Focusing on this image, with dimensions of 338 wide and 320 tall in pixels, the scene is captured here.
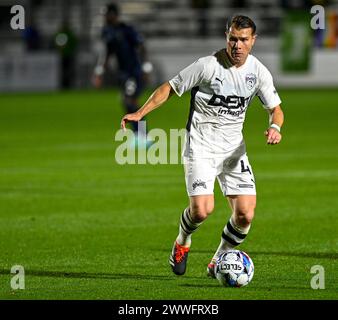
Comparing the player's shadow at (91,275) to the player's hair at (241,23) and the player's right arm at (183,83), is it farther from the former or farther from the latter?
the player's hair at (241,23)

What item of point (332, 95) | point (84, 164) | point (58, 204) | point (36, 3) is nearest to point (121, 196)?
point (58, 204)

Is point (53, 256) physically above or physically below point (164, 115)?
above

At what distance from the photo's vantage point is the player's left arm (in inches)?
386

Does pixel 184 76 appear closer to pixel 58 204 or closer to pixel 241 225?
pixel 241 225

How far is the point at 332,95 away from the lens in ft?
128

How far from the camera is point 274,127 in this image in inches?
393

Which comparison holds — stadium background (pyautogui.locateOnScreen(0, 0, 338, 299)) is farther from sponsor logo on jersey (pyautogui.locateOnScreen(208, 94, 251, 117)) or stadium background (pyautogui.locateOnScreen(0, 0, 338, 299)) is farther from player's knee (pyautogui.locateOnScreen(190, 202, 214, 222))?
sponsor logo on jersey (pyautogui.locateOnScreen(208, 94, 251, 117))

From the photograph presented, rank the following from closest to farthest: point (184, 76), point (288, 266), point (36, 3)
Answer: point (184, 76) → point (288, 266) → point (36, 3)

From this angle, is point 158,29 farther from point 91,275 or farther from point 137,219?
point 91,275

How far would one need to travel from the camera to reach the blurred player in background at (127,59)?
23.5 metres

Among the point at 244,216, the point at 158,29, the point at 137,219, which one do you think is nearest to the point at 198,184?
the point at 244,216

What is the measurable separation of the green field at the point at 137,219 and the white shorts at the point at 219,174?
78cm

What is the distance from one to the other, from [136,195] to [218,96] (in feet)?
21.4

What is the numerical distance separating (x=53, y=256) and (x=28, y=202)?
172 inches
